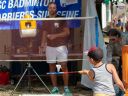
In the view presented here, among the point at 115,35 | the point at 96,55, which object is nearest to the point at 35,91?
the point at 115,35

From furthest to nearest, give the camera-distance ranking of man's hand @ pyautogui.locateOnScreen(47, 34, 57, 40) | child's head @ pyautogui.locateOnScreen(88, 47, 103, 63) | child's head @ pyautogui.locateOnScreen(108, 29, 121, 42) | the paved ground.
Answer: the paved ground < child's head @ pyautogui.locateOnScreen(108, 29, 121, 42) < man's hand @ pyautogui.locateOnScreen(47, 34, 57, 40) < child's head @ pyautogui.locateOnScreen(88, 47, 103, 63)

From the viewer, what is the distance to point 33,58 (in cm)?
915

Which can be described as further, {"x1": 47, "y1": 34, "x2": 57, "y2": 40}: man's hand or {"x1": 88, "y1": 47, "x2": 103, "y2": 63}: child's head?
{"x1": 47, "y1": 34, "x2": 57, "y2": 40}: man's hand

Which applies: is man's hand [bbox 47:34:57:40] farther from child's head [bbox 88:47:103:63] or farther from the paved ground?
child's head [bbox 88:47:103:63]

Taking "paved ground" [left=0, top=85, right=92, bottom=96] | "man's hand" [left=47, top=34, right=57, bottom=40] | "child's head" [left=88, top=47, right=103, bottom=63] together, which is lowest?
"paved ground" [left=0, top=85, right=92, bottom=96]

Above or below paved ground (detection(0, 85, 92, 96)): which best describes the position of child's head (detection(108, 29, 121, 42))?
above

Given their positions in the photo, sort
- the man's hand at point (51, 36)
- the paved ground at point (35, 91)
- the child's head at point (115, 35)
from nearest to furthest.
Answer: the man's hand at point (51, 36)
the child's head at point (115, 35)
the paved ground at point (35, 91)

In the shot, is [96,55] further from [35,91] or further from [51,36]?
[35,91]

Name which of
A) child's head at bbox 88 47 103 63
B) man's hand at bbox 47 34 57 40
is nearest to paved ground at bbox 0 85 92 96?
man's hand at bbox 47 34 57 40

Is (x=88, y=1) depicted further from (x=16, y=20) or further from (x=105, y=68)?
(x=105, y=68)

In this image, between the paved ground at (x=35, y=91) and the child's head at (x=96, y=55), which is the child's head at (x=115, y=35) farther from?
the child's head at (x=96, y=55)

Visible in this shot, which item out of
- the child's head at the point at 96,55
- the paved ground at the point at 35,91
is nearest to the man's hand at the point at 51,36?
the paved ground at the point at 35,91

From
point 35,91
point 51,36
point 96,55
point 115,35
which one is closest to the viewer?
point 96,55

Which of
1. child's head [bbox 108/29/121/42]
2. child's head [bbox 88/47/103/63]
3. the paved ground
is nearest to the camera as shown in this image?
child's head [bbox 88/47/103/63]
